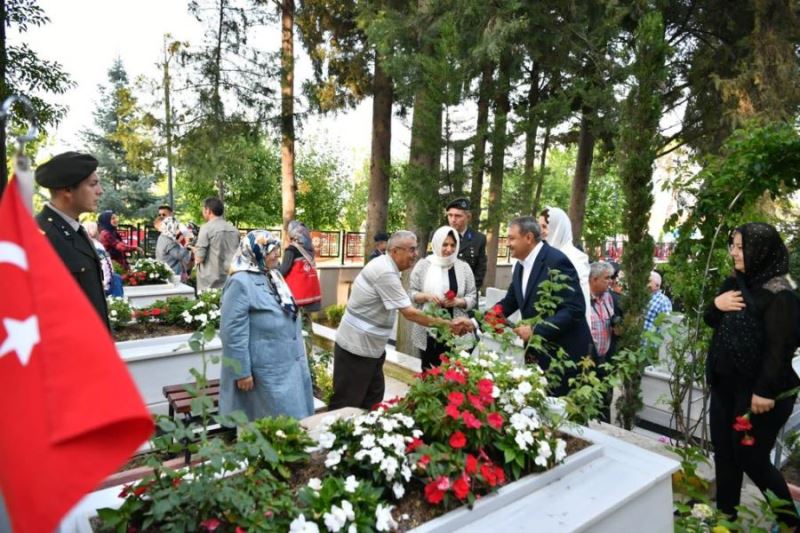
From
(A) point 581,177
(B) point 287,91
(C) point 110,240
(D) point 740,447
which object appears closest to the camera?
(D) point 740,447

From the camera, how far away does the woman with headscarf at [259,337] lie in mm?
3131

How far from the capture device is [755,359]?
2.90m

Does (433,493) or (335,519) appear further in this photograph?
(433,493)

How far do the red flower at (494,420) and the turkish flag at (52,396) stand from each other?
1512 mm

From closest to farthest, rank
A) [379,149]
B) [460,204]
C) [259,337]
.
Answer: [259,337] < [460,204] < [379,149]

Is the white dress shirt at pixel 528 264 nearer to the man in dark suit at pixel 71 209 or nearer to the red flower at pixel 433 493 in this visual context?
the red flower at pixel 433 493

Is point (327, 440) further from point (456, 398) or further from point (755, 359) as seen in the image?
point (755, 359)

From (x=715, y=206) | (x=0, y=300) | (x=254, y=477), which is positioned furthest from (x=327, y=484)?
(x=715, y=206)

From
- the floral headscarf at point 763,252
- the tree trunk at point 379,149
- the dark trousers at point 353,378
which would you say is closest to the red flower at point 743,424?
the floral headscarf at point 763,252

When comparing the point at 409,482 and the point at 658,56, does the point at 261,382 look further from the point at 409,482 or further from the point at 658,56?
the point at 658,56

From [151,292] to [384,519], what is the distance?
6587 millimetres

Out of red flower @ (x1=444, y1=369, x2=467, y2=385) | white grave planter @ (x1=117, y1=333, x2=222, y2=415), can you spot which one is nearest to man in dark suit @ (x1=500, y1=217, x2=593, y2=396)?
red flower @ (x1=444, y1=369, x2=467, y2=385)

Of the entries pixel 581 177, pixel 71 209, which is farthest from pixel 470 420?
pixel 581 177

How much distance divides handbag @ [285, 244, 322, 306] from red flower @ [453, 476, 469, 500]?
13.5ft
